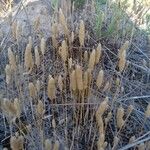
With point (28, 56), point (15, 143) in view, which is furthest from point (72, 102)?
point (15, 143)

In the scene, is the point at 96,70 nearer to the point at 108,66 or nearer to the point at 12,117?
the point at 108,66

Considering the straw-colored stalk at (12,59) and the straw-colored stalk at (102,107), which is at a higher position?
the straw-colored stalk at (12,59)

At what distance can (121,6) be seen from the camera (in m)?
2.17

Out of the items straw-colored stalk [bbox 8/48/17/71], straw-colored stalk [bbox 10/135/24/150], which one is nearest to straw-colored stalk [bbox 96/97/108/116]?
straw-colored stalk [bbox 10/135/24/150]

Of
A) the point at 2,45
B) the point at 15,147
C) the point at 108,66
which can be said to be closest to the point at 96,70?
the point at 108,66

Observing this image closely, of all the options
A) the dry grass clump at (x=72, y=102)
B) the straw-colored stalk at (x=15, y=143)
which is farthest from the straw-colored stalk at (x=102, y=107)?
the straw-colored stalk at (x=15, y=143)

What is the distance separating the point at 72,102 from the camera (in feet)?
4.90

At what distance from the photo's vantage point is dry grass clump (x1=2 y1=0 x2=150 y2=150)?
47.0 inches

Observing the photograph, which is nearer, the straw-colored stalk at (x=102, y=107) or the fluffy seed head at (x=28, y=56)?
the straw-colored stalk at (x=102, y=107)

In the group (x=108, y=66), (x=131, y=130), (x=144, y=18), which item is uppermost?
(x=144, y=18)

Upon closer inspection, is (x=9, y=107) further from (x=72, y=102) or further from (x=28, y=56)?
(x=72, y=102)

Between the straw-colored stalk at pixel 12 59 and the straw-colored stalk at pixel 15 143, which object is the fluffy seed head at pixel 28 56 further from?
the straw-colored stalk at pixel 15 143

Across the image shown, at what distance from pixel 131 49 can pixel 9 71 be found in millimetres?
1025

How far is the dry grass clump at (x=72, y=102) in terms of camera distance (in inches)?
→ 47.0
